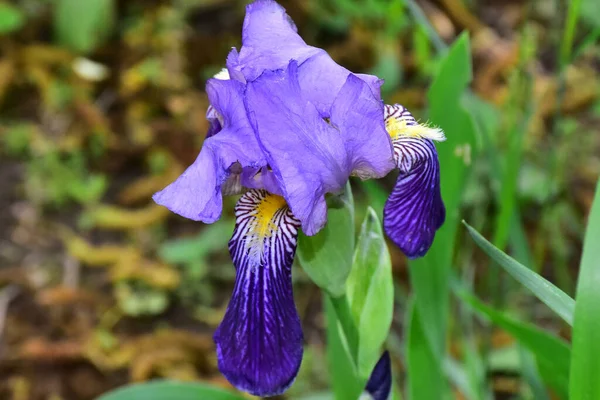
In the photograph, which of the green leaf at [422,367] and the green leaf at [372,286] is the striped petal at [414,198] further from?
the green leaf at [422,367]

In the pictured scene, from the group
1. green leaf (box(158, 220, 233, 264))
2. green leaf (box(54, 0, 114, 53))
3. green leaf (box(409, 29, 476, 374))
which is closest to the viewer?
green leaf (box(409, 29, 476, 374))

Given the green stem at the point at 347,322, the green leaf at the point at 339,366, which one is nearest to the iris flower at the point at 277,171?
the green stem at the point at 347,322

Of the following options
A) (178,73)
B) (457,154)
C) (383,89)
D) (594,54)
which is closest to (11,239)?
(178,73)

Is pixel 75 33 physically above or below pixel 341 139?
above

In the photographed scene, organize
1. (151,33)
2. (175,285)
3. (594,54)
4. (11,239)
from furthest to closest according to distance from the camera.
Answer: (151,33), (594,54), (11,239), (175,285)

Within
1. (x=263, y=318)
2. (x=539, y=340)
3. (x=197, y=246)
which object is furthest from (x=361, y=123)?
(x=197, y=246)

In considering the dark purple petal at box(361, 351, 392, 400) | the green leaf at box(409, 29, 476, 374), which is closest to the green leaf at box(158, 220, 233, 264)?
the green leaf at box(409, 29, 476, 374)

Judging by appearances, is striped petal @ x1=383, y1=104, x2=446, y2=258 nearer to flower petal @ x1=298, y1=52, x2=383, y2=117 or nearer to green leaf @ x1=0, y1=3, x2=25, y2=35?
flower petal @ x1=298, y1=52, x2=383, y2=117

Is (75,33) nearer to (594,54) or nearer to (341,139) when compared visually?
(594,54)

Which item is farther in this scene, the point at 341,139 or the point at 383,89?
the point at 383,89
